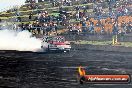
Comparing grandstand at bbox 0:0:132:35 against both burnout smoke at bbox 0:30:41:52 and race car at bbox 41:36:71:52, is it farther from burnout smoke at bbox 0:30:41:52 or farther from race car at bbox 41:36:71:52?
race car at bbox 41:36:71:52

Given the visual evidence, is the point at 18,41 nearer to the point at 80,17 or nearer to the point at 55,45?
the point at 80,17

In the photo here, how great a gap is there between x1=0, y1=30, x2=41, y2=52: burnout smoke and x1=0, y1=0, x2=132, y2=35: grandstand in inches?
92.6

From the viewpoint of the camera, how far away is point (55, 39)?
134 ft

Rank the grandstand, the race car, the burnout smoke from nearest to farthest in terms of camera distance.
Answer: the race car
the grandstand
the burnout smoke

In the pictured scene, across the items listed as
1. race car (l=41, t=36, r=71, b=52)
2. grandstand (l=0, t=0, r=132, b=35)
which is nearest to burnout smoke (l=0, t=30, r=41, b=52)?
grandstand (l=0, t=0, r=132, b=35)

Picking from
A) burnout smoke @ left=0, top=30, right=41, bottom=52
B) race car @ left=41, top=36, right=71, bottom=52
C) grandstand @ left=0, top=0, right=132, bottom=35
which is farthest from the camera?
burnout smoke @ left=0, top=30, right=41, bottom=52

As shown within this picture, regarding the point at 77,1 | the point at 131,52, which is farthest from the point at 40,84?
the point at 77,1

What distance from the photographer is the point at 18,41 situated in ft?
164

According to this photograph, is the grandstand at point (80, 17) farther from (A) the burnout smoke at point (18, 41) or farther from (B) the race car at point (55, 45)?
(B) the race car at point (55, 45)

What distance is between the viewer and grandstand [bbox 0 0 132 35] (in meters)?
43.9

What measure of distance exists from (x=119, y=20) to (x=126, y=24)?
238 centimetres

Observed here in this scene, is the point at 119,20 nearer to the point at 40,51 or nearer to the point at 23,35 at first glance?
the point at 40,51

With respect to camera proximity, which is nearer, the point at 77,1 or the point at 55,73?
the point at 55,73

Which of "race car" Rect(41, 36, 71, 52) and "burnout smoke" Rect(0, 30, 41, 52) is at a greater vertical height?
"race car" Rect(41, 36, 71, 52)
